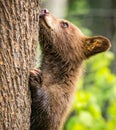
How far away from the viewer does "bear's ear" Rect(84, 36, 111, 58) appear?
6.80 metres

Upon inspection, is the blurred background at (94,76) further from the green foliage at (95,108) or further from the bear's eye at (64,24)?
the bear's eye at (64,24)

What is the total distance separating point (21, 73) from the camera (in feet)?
18.2

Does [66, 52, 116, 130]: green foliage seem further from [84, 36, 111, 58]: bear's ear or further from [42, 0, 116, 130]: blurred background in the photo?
[84, 36, 111, 58]: bear's ear

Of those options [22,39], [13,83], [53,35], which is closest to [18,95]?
[13,83]

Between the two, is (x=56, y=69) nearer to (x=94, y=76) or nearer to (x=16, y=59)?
(x=16, y=59)

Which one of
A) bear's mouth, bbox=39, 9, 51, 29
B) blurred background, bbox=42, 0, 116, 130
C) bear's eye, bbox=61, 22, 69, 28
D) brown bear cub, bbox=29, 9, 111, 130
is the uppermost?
bear's mouth, bbox=39, 9, 51, 29

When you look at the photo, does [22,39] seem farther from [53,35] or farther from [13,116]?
[53,35]

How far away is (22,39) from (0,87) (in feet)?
→ 1.58

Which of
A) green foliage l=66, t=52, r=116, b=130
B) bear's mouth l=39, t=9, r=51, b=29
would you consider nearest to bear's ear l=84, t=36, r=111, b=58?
bear's mouth l=39, t=9, r=51, b=29

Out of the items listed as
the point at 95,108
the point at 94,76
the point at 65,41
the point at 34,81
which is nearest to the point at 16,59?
the point at 34,81

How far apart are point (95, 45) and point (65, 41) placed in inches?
13.0

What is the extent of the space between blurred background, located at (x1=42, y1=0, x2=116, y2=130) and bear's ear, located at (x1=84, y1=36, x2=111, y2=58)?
1.47ft

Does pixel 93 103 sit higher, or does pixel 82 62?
pixel 82 62

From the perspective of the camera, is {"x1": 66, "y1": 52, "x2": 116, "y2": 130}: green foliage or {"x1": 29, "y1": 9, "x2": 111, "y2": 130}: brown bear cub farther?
{"x1": 66, "y1": 52, "x2": 116, "y2": 130}: green foliage
